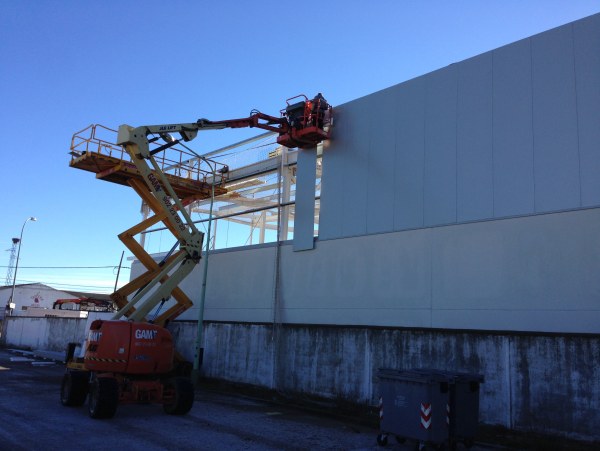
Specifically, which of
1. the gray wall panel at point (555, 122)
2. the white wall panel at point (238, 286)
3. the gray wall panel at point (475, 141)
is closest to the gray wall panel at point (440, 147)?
the gray wall panel at point (475, 141)

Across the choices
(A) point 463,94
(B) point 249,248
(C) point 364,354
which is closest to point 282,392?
(C) point 364,354

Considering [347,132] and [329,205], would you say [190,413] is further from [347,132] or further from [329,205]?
[347,132]

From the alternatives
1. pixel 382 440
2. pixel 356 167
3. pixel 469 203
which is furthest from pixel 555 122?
pixel 382 440

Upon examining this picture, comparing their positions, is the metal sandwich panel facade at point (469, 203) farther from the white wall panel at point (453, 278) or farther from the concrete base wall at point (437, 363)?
the concrete base wall at point (437, 363)

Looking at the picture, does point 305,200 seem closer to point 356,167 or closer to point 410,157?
point 356,167

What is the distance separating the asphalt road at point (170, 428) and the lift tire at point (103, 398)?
0.86 feet

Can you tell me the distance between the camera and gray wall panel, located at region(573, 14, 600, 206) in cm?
1299

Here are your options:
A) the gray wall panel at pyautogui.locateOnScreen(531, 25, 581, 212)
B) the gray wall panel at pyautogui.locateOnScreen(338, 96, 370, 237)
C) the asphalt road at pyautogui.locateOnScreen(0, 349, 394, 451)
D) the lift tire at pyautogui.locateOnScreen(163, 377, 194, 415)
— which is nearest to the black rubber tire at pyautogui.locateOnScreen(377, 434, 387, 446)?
the asphalt road at pyautogui.locateOnScreen(0, 349, 394, 451)

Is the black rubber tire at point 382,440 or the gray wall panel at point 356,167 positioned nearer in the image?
the black rubber tire at point 382,440

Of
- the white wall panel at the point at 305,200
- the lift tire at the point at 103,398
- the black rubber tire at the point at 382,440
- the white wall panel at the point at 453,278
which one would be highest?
the white wall panel at the point at 305,200

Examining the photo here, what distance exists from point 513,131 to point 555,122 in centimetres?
115

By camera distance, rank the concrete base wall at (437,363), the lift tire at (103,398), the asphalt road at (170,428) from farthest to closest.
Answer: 1. the lift tire at (103,398)
2. the concrete base wall at (437,363)
3. the asphalt road at (170,428)

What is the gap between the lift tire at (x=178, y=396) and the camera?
12.8 m

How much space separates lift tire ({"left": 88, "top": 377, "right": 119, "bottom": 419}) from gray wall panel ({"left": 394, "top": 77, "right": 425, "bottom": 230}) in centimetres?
978
